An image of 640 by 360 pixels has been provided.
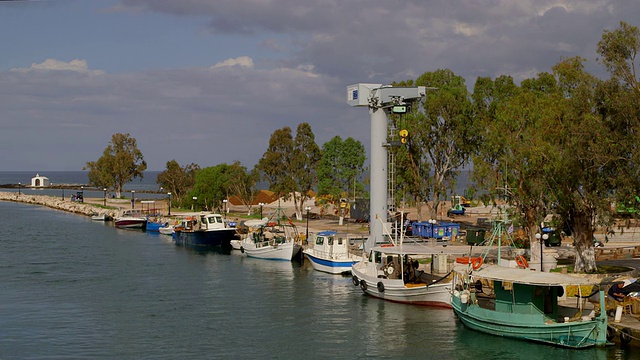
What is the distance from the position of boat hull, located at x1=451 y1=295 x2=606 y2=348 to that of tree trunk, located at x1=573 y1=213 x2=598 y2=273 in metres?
11.3

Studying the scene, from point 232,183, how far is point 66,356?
74.5m

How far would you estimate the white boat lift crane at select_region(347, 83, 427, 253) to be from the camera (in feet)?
203

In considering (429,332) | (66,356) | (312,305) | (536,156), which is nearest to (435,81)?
(536,156)

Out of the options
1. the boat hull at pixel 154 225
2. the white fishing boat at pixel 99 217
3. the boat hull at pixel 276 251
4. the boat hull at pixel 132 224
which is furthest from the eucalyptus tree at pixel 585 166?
the white fishing boat at pixel 99 217

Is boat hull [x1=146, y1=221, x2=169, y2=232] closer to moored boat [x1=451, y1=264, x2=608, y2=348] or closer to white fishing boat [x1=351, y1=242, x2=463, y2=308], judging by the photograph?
white fishing boat [x1=351, y1=242, x2=463, y2=308]

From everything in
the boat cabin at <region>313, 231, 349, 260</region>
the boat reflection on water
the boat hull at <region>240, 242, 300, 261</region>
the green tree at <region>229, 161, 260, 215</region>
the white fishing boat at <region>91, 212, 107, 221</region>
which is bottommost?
the boat reflection on water

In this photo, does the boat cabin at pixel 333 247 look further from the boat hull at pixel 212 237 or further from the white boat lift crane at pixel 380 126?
the boat hull at pixel 212 237

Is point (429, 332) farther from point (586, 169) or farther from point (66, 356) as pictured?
point (66, 356)

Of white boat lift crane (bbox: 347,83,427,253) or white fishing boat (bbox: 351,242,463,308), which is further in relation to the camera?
white boat lift crane (bbox: 347,83,427,253)

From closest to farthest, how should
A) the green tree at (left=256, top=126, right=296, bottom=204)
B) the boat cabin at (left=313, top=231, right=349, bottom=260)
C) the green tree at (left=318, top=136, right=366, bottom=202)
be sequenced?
the boat cabin at (left=313, top=231, right=349, bottom=260) < the green tree at (left=318, top=136, right=366, bottom=202) < the green tree at (left=256, top=126, right=296, bottom=204)

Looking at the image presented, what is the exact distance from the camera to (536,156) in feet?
153

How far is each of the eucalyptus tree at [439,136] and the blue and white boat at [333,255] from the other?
59.4ft

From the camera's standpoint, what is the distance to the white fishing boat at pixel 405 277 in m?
44.6

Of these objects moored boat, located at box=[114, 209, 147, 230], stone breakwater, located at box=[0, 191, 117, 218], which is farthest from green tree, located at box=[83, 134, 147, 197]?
moored boat, located at box=[114, 209, 147, 230]
